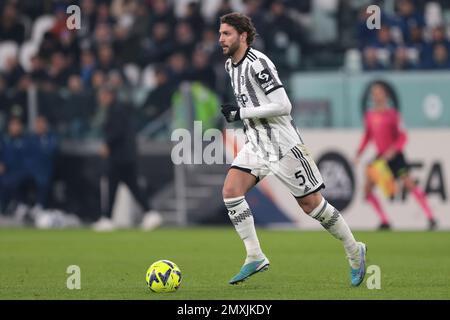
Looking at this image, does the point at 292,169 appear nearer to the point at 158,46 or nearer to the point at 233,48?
the point at 233,48

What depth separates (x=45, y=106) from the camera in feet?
71.4

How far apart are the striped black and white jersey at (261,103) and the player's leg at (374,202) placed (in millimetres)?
9376

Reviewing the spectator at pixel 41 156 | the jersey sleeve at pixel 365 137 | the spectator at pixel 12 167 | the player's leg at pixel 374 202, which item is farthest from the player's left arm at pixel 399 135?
the spectator at pixel 12 167

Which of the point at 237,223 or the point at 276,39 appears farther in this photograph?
the point at 276,39

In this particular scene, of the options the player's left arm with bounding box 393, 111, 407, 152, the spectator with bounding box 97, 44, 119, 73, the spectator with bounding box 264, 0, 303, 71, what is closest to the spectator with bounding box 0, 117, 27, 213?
the spectator with bounding box 97, 44, 119, 73

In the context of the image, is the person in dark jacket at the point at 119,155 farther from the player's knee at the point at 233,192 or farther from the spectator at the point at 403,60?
the player's knee at the point at 233,192

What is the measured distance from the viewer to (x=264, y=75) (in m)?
10.0

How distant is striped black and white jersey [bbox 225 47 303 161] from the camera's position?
10102 millimetres

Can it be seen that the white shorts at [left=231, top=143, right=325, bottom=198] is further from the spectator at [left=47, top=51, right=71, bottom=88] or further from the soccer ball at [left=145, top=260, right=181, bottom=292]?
the spectator at [left=47, top=51, right=71, bottom=88]

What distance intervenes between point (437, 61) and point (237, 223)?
10727 mm

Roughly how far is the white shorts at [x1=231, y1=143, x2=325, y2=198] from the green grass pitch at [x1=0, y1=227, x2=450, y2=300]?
0.90m
